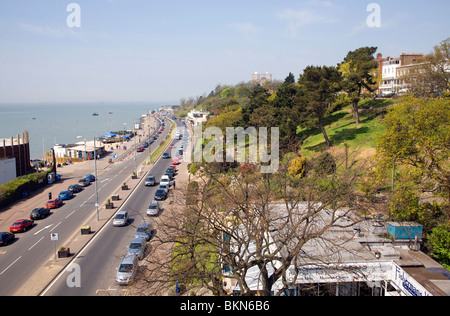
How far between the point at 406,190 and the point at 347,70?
3440 cm

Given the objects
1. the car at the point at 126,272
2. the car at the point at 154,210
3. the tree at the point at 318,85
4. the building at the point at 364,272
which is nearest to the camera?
the building at the point at 364,272

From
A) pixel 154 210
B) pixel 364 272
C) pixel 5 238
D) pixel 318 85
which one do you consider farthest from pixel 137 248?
pixel 318 85

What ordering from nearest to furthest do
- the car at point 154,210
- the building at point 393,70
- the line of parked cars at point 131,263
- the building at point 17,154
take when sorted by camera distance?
the line of parked cars at point 131,263, the car at point 154,210, the building at point 17,154, the building at point 393,70

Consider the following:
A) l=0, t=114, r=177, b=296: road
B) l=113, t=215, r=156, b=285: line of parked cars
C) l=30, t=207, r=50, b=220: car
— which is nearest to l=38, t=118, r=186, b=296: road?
l=113, t=215, r=156, b=285: line of parked cars

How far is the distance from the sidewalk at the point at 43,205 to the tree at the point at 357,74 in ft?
92.8

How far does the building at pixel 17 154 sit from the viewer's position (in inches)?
1490

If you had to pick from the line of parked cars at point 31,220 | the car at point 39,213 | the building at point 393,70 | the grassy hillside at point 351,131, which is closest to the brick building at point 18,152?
the line of parked cars at point 31,220

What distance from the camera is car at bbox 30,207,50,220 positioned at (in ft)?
89.5

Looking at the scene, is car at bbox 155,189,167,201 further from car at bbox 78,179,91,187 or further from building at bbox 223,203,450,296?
building at bbox 223,203,450,296

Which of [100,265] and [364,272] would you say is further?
[100,265]

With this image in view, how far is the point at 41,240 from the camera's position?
75.8 feet

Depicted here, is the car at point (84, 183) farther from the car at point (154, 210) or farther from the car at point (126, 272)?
the car at point (126, 272)

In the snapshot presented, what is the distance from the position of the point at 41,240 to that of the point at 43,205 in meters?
9.85

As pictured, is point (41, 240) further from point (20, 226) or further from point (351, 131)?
point (351, 131)
